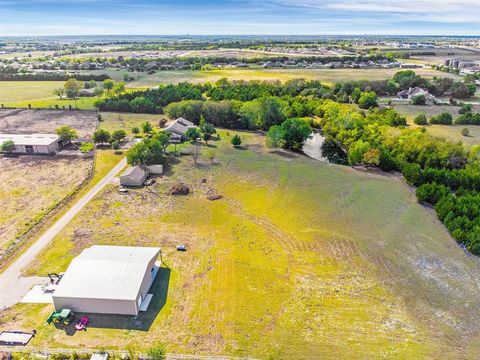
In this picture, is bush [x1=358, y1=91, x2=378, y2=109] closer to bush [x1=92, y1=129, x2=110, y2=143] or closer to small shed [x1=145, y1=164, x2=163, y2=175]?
small shed [x1=145, y1=164, x2=163, y2=175]

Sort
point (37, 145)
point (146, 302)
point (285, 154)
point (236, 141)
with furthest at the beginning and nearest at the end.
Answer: point (236, 141), point (285, 154), point (37, 145), point (146, 302)

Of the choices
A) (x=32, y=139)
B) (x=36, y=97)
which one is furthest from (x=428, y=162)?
(x=36, y=97)

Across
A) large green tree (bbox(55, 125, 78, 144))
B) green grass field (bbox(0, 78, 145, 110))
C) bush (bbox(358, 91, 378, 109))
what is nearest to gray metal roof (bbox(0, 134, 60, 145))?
large green tree (bbox(55, 125, 78, 144))

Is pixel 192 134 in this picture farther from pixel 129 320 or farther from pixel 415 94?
pixel 415 94

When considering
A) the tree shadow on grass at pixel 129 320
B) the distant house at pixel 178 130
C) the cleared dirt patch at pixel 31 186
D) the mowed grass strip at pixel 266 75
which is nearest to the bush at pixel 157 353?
the tree shadow on grass at pixel 129 320

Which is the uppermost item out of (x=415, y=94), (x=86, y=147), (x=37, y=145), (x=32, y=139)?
(x=415, y=94)

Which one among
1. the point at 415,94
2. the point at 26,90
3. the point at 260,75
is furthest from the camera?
the point at 260,75

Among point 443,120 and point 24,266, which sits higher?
point 443,120

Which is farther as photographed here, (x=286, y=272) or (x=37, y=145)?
(x=37, y=145)
